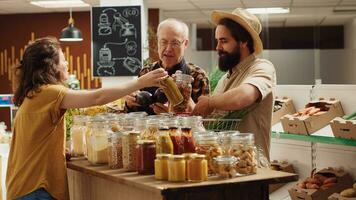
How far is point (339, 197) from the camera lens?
3.59m

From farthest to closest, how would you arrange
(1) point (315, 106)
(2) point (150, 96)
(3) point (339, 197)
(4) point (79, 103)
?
(1) point (315, 106)
(3) point (339, 197)
(2) point (150, 96)
(4) point (79, 103)

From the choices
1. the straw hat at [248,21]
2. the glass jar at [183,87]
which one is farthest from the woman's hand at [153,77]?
the straw hat at [248,21]

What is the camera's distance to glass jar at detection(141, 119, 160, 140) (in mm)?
2331

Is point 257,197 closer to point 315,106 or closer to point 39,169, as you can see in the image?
point 39,169

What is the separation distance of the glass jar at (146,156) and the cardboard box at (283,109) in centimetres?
227

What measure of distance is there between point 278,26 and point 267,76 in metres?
10.7

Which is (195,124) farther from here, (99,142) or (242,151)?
(99,142)

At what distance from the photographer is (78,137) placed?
3.00 m

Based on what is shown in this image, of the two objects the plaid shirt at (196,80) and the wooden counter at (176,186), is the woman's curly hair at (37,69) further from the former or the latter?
the plaid shirt at (196,80)

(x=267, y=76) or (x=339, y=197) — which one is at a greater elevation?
(x=267, y=76)

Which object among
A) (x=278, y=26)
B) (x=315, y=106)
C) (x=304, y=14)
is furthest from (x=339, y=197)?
(x=278, y=26)

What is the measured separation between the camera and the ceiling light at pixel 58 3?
10047mm

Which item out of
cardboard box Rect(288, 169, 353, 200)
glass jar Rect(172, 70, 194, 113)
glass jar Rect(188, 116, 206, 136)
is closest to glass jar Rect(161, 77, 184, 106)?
glass jar Rect(172, 70, 194, 113)

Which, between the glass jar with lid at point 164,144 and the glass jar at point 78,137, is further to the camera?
the glass jar at point 78,137
